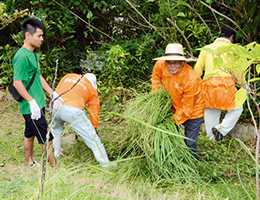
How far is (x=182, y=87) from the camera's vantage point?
10.3ft

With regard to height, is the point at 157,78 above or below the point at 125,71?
above

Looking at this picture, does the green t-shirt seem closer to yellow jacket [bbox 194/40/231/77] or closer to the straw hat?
the straw hat

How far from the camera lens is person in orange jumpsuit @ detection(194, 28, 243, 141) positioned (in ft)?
12.6

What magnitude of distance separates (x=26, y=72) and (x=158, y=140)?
1.60 metres

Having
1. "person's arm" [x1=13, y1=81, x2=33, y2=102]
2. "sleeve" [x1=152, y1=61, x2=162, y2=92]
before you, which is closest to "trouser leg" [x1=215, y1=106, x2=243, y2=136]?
"sleeve" [x1=152, y1=61, x2=162, y2=92]

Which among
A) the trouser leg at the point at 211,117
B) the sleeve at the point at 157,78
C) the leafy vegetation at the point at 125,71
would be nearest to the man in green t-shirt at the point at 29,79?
the leafy vegetation at the point at 125,71

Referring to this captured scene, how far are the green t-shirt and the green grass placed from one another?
2.16ft

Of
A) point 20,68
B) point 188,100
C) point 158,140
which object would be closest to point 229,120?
point 188,100

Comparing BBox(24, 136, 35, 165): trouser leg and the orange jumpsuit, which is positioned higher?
the orange jumpsuit

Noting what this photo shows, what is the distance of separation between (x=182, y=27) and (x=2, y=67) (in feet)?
11.3

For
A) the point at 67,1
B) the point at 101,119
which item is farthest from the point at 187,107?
the point at 67,1

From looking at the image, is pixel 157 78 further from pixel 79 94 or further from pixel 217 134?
pixel 217 134

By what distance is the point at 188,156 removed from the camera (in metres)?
3.05

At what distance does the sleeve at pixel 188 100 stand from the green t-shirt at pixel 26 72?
63.5 inches
